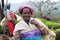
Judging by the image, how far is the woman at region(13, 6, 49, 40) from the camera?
110 inches

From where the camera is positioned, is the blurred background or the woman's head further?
the blurred background

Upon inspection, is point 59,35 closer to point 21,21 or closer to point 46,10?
point 46,10

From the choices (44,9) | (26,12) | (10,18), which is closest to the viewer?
(26,12)

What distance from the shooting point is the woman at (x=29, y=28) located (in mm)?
2803

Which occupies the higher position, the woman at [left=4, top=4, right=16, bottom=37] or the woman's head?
the woman's head

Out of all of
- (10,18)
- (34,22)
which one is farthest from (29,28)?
(10,18)

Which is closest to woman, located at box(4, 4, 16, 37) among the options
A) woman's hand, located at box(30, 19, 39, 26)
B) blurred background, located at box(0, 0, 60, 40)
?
blurred background, located at box(0, 0, 60, 40)

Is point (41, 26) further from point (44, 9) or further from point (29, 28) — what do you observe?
point (44, 9)

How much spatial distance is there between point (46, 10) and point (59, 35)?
513 millimetres

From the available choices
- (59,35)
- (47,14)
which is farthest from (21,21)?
(59,35)

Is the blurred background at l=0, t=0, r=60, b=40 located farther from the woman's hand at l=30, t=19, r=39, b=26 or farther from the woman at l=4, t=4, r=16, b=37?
the woman's hand at l=30, t=19, r=39, b=26

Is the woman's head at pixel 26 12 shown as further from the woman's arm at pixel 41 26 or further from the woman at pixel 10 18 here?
the woman at pixel 10 18

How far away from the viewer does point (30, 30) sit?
284cm

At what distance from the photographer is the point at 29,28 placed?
2.85m
